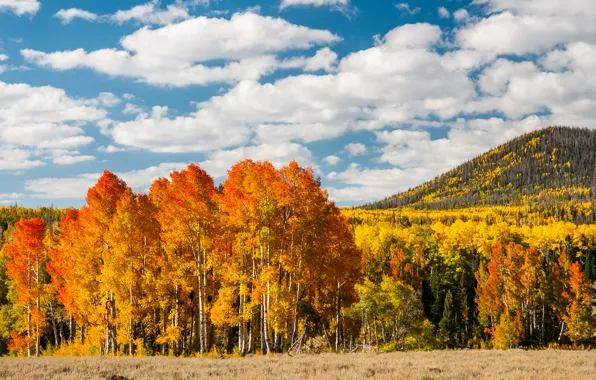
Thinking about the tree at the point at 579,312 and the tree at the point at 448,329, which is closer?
the tree at the point at 579,312

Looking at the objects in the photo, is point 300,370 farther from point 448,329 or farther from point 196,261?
point 448,329

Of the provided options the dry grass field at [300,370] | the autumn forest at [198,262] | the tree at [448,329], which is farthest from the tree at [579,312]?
the dry grass field at [300,370]

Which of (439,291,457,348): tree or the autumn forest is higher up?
the autumn forest


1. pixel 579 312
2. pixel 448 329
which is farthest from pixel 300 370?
pixel 579 312

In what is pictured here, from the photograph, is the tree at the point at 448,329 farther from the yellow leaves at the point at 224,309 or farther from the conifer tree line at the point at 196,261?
the yellow leaves at the point at 224,309

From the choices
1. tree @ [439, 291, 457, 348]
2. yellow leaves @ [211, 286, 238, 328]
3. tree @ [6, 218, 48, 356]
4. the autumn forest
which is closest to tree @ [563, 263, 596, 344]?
tree @ [439, 291, 457, 348]

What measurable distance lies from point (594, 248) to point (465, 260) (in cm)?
4680

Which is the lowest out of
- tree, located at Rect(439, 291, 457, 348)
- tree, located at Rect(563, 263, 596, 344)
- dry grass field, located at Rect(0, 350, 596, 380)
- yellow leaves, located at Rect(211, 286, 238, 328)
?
tree, located at Rect(439, 291, 457, 348)

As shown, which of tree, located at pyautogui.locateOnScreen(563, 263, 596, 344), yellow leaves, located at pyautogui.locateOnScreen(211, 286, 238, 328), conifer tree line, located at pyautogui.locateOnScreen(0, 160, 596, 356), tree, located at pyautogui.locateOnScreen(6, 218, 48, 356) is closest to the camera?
conifer tree line, located at pyautogui.locateOnScreen(0, 160, 596, 356)

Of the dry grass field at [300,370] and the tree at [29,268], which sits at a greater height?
the tree at [29,268]

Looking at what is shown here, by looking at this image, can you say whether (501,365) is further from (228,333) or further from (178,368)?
(228,333)

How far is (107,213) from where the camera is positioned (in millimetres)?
28875

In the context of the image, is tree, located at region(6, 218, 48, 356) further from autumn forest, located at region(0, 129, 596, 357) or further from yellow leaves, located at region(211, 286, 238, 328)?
yellow leaves, located at region(211, 286, 238, 328)

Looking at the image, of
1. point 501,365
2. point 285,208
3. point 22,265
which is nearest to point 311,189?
point 285,208
